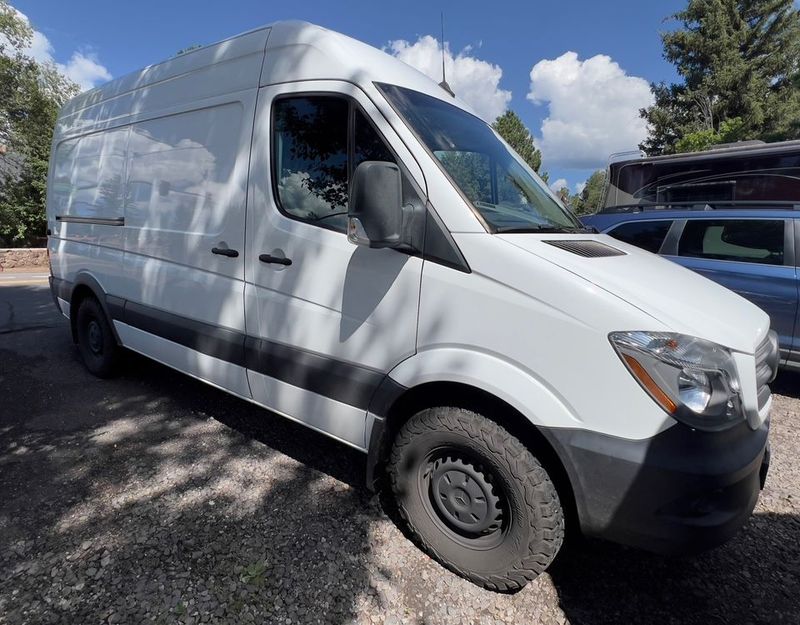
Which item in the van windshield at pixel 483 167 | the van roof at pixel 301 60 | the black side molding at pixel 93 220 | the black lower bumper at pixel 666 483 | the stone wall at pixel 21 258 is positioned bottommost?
the stone wall at pixel 21 258

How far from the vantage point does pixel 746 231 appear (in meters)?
4.55

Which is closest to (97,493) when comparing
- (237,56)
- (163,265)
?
(163,265)

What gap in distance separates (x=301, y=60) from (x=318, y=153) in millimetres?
507

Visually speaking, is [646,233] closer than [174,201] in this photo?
No

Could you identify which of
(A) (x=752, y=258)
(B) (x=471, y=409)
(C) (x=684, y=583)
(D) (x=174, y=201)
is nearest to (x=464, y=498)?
(B) (x=471, y=409)

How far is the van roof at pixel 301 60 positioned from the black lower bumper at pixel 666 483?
1941 millimetres

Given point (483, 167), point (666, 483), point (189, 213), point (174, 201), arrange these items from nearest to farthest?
point (666, 483)
point (483, 167)
point (189, 213)
point (174, 201)

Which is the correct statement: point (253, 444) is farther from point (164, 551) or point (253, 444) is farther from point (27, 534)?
point (27, 534)

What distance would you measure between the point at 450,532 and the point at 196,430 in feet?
7.08

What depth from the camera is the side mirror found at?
1862mm

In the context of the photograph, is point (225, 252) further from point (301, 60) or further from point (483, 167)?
point (483, 167)

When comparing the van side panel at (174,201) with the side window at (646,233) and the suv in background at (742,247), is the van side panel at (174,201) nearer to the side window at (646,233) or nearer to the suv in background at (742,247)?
the side window at (646,233)

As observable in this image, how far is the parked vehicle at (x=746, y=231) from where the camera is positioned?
4227 millimetres

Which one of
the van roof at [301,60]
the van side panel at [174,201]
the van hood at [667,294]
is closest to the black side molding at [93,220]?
the van side panel at [174,201]
